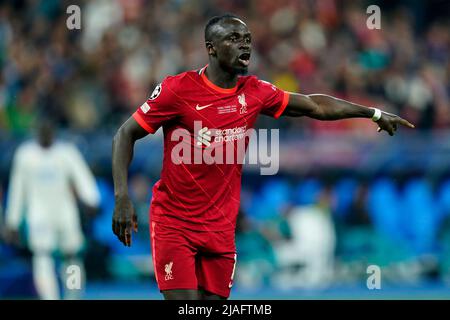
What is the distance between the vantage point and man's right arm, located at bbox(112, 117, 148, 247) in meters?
6.36

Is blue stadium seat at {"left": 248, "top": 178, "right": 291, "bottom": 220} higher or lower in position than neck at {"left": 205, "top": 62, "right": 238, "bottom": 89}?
lower

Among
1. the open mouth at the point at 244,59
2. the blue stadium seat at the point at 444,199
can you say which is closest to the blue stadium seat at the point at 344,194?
the blue stadium seat at the point at 444,199

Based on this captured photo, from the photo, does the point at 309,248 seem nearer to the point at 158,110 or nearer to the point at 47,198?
the point at 47,198

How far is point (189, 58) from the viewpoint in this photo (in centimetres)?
1477

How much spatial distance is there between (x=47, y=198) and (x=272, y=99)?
5859 millimetres

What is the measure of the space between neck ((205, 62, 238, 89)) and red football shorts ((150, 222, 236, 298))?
106 centimetres

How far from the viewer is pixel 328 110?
7.41 m

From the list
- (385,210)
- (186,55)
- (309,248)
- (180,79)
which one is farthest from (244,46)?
(186,55)

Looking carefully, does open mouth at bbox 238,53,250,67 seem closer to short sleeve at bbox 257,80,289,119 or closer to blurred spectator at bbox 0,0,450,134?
short sleeve at bbox 257,80,289,119

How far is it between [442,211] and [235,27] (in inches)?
291

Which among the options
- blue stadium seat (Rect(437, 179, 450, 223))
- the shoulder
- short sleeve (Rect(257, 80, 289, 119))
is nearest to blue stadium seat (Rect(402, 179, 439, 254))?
blue stadium seat (Rect(437, 179, 450, 223))

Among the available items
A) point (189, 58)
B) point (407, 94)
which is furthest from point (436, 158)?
point (189, 58)

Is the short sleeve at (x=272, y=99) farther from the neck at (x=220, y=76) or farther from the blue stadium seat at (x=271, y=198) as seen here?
the blue stadium seat at (x=271, y=198)

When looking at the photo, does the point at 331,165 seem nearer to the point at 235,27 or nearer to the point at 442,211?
the point at 442,211
